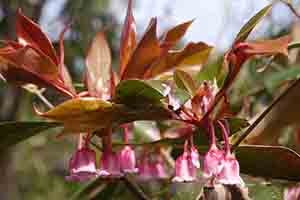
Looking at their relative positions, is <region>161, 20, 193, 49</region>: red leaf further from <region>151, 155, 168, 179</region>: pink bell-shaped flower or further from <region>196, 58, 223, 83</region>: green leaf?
<region>151, 155, 168, 179</region>: pink bell-shaped flower

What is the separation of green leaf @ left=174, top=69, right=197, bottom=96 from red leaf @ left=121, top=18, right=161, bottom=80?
0.03 meters

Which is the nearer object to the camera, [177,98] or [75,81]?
[177,98]

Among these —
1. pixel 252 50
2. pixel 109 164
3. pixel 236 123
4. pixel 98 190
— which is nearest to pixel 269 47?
pixel 252 50

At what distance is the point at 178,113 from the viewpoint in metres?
0.61

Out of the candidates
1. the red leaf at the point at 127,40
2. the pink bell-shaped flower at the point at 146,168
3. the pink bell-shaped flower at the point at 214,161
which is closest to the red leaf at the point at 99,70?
the red leaf at the point at 127,40

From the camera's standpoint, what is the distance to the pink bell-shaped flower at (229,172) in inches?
23.4

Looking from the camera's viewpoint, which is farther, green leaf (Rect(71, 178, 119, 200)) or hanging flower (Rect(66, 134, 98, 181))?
green leaf (Rect(71, 178, 119, 200))

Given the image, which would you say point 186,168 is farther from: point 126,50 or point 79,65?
point 79,65

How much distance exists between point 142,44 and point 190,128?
12 centimetres

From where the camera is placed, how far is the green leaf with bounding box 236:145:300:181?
1.99ft

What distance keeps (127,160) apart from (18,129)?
0.14 meters

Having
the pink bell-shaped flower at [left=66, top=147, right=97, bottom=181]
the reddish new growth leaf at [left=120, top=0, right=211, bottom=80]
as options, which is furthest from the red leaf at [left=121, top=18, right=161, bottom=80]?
the pink bell-shaped flower at [left=66, top=147, right=97, bottom=181]

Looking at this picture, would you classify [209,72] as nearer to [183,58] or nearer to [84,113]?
[183,58]

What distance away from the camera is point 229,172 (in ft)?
1.95
